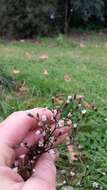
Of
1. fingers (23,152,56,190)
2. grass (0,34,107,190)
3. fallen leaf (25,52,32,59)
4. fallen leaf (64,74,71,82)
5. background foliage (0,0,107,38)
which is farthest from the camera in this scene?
background foliage (0,0,107,38)

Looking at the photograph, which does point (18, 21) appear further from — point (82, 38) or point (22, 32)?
point (82, 38)

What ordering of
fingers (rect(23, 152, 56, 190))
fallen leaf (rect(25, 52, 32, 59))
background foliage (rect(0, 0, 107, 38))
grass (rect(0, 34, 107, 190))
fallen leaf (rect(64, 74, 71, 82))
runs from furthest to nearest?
background foliage (rect(0, 0, 107, 38)) → fallen leaf (rect(25, 52, 32, 59)) → fallen leaf (rect(64, 74, 71, 82)) → grass (rect(0, 34, 107, 190)) → fingers (rect(23, 152, 56, 190))

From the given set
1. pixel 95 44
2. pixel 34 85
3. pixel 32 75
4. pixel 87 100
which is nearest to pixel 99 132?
pixel 87 100

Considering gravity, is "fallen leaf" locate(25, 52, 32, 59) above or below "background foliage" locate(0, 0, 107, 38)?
above

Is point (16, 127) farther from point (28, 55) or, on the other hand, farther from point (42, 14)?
point (42, 14)

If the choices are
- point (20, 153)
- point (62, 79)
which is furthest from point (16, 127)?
point (62, 79)

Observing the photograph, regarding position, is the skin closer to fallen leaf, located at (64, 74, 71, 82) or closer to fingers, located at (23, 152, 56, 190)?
fingers, located at (23, 152, 56, 190)

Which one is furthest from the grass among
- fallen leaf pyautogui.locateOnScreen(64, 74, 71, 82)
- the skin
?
the skin

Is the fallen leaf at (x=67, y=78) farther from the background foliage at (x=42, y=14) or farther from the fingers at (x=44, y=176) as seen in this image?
the fingers at (x=44, y=176)

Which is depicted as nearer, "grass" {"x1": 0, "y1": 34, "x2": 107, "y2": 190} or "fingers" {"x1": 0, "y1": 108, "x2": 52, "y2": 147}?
"fingers" {"x1": 0, "y1": 108, "x2": 52, "y2": 147}

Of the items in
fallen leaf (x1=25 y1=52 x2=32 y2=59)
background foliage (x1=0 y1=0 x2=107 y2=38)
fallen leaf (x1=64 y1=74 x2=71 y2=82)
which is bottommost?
background foliage (x1=0 y1=0 x2=107 y2=38)
